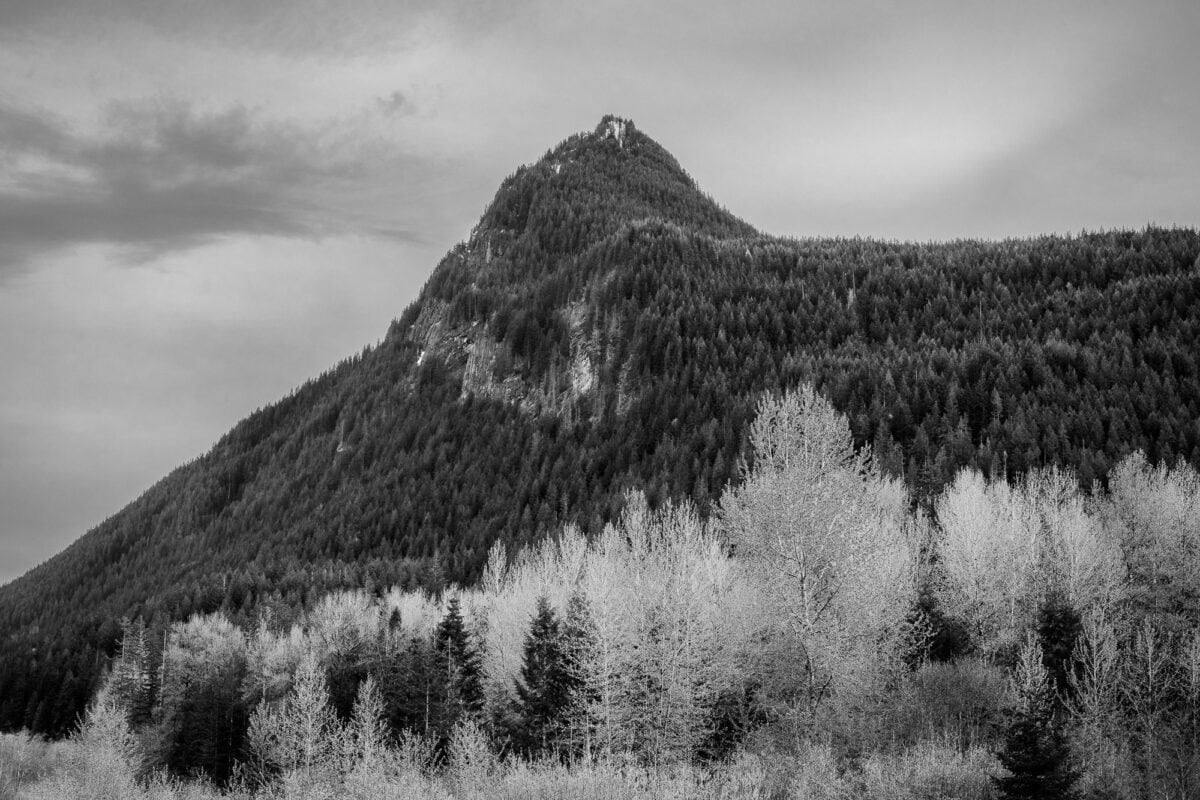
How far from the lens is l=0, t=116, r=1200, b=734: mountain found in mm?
113000

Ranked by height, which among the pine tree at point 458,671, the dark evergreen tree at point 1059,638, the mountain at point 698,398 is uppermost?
the mountain at point 698,398

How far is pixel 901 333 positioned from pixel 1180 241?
55565 millimetres

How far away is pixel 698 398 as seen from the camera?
15412cm

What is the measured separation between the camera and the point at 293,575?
14912 cm

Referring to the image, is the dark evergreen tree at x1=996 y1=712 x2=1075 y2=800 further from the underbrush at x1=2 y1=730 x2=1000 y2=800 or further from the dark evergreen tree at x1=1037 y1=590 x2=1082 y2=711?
the dark evergreen tree at x1=1037 y1=590 x2=1082 y2=711

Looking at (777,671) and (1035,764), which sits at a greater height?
(777,671)

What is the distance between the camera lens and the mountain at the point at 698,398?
11300 centimetres

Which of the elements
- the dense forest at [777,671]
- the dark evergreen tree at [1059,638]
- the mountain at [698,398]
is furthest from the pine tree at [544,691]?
the mountain at [698,398]

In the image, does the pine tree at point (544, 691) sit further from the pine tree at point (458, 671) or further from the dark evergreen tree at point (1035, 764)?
the dark evergreen tree at point (1035, 764)

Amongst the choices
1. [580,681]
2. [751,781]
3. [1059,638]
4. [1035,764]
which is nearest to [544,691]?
[580,681]

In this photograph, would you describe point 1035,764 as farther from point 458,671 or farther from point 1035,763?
point 458,671

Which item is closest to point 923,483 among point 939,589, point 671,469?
point 939,589

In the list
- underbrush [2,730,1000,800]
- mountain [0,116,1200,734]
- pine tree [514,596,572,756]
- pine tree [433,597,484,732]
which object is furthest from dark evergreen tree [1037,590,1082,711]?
mountain [0,116,1200,734]

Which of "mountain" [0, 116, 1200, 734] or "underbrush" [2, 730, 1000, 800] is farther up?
"mountain" [0, 116, 1200, 734]
